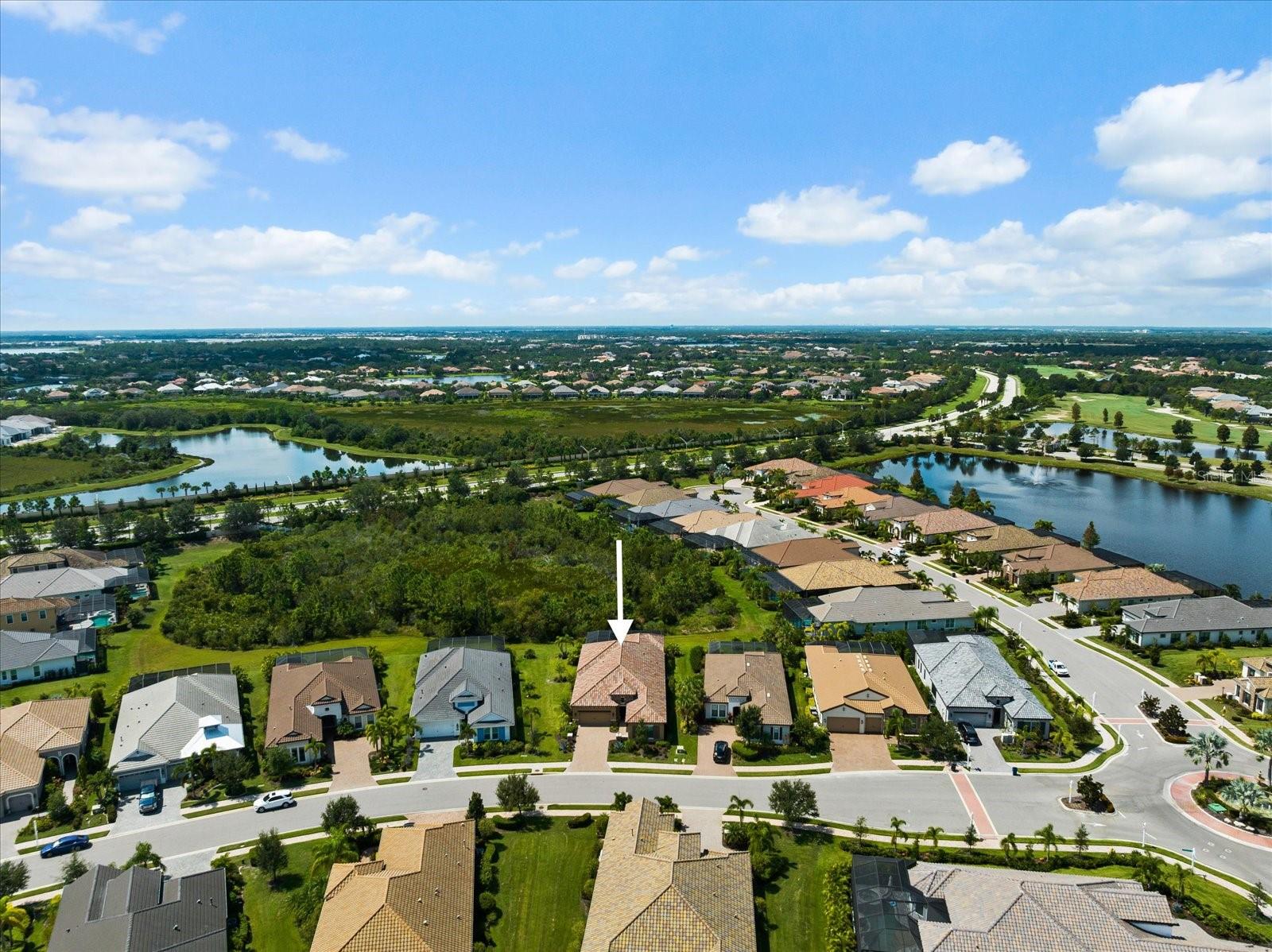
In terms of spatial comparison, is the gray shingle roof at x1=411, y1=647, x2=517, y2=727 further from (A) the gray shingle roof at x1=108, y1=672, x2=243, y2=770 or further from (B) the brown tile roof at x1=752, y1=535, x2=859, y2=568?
(B) the brown tile roof at x1=752, y1=535, x2=859, y2=568

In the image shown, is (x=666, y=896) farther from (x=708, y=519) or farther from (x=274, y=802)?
(x=708, y=519)

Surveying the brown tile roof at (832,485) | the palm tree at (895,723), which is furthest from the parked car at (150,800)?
the brown tile roof at (832,485)

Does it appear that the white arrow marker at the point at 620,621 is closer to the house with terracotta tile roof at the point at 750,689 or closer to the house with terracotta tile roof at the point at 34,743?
the house with terracotta tile roof at the point at 750,689

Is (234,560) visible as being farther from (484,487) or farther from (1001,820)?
(1001,820)

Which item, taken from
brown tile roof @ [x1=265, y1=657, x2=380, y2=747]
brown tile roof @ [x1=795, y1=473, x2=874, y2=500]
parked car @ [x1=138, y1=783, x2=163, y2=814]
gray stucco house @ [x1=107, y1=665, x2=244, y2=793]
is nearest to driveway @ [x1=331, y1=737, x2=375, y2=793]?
brown tile roof @ [x1=265, y1=657, x2=380, y2=747]

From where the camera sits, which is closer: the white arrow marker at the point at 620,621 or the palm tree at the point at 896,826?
the white arrow marker at the point at 620,621

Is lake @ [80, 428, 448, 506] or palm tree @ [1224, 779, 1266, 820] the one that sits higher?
lake @ [80, 428, 448, 506]
